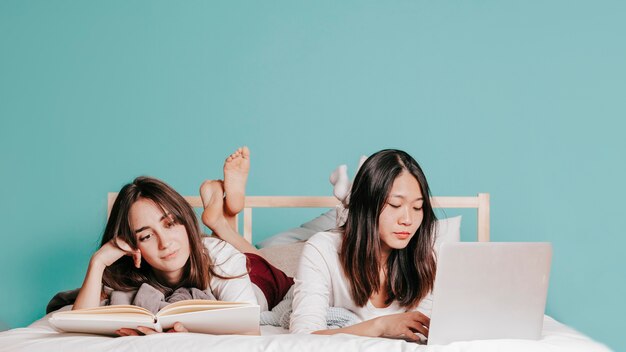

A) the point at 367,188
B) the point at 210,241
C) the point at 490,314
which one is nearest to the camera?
the point at 490,314

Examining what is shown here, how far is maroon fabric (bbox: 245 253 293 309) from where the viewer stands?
A: 2285 mm

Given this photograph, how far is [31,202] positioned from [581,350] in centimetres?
242

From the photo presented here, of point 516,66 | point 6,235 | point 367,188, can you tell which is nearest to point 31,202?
point 6,235

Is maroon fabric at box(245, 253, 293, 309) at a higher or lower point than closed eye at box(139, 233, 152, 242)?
lower

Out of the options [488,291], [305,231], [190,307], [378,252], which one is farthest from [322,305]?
[305,231]

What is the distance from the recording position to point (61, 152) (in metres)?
3.18

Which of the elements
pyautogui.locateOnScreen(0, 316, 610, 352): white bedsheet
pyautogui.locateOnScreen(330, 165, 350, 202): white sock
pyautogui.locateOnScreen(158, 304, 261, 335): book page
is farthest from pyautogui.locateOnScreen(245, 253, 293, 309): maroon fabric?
pyautogui.locateOnScreen(0, 316, 610, 352): white bedsheet

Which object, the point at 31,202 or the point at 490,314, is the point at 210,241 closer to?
the point at 490,314

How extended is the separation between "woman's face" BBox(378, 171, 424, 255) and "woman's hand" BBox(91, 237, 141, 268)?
61 cm

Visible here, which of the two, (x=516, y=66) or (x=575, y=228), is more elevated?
(x=516, y=66)

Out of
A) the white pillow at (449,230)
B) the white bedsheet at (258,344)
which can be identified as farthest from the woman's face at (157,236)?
the white pillow at (449,230)

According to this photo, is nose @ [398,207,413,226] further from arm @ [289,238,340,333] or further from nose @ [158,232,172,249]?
nose @ [158,232,172,249]

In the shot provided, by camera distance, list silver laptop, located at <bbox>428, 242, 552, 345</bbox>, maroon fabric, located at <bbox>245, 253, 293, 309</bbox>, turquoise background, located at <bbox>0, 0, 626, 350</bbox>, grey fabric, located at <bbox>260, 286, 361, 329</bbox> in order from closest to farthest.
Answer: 1. silver laptop, located at <bbox>428, 242, 552, 345</bbox>
2. grey fabric, located at <bbox>260, 286, 361, 329</bbox>
3. maroon fabric, located at <bbox>245, 253, 293, 309</bbox>
4. turquoise background, located at <bbox>0, 0, 626, 350</bbox>

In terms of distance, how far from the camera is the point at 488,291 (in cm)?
141
